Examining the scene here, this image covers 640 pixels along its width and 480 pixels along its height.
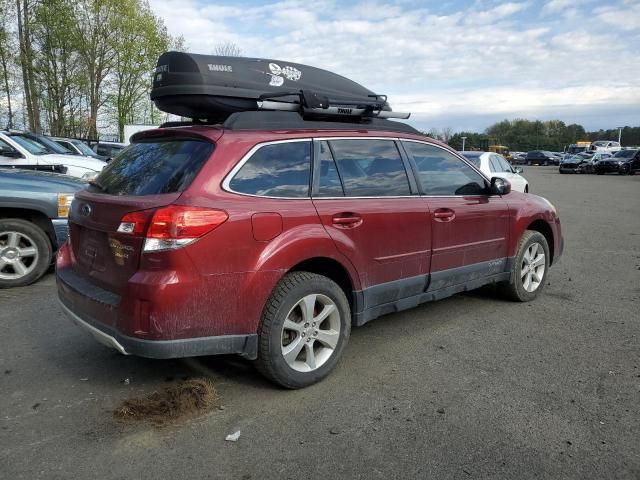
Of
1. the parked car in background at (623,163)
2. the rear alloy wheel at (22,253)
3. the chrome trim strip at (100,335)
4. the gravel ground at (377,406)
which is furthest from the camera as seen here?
the parked car in background at (623,163)

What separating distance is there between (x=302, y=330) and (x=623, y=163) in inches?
1548

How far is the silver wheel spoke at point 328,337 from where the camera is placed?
368cm

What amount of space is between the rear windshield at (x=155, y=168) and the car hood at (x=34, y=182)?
2.64m

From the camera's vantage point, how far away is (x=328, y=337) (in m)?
3.71

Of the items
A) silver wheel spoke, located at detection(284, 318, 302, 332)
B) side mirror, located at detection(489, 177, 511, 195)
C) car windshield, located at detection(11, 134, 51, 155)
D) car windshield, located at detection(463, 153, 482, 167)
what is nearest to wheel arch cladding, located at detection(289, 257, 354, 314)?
silver wheel spoke, located at detection(284, 318, 302, 332)

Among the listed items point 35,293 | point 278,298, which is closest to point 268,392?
point 278,298

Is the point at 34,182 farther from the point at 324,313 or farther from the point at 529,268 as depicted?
the point at 529,268

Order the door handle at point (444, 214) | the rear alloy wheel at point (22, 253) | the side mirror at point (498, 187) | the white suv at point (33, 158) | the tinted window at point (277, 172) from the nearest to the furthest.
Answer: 1. the tinted window at point (277, 172)
2. the door handle at point (444, 214)
3. the side mirror at point (498, 187)
4. the rear alloy wheel at point (22, 253)
5. the white suv at point (33, 158)

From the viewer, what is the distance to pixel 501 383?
3.69 meters

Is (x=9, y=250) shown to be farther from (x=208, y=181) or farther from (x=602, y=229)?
(x=602, y=229)

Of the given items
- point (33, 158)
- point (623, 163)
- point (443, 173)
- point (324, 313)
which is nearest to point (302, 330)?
point (324, 313)

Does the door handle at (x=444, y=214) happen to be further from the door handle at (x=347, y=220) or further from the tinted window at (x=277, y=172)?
the tinted window at (x=277, y=172)

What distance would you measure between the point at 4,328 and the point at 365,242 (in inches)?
127

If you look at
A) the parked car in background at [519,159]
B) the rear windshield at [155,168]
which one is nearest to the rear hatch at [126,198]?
the rear windshield at [155,168]
